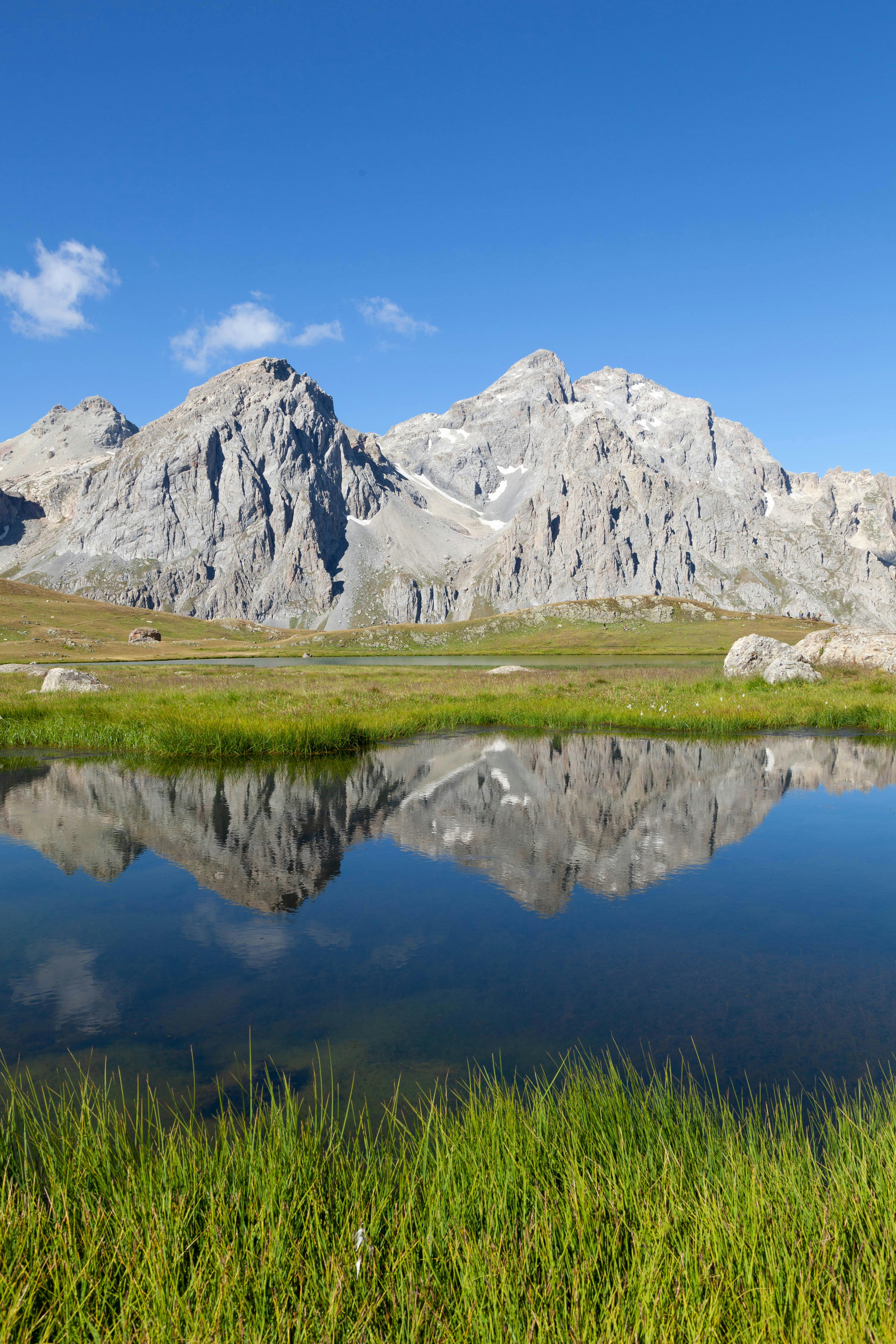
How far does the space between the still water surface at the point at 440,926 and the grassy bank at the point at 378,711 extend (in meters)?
6.02

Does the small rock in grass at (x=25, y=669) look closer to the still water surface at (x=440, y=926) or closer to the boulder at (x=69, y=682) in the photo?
the boulder at (x=69, y=682)

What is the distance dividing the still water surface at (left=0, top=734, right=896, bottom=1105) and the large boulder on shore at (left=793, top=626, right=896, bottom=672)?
4017cm

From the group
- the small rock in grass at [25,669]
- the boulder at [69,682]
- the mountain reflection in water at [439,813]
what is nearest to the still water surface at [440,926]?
the mountain reflection in water at [439,813]

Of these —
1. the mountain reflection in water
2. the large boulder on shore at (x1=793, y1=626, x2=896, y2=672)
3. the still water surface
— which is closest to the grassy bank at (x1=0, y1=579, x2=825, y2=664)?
the large boulder on shore at (x1=793, y1=626, x2=896, y2=672)

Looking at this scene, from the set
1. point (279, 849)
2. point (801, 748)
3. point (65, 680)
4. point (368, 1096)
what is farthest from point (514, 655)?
point (368, 1096)

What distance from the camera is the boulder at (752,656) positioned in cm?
5591

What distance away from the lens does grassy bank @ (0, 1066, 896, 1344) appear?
3.59 meters

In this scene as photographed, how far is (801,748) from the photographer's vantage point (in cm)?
2966

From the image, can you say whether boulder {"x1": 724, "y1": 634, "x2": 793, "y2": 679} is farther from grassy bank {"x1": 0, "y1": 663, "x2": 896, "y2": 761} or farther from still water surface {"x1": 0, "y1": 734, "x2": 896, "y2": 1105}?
still water surface {"x1": 0, "y1": 734, "x2": 896, "y2": 1105}

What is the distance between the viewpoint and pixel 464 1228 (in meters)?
4.20

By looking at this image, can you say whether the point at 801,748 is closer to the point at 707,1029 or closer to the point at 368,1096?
the point at 707,1029

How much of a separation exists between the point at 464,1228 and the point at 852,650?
64.8m

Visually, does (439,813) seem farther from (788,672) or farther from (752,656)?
(752,656)

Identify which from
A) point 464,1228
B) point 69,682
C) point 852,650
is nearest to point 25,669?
point 69,682
